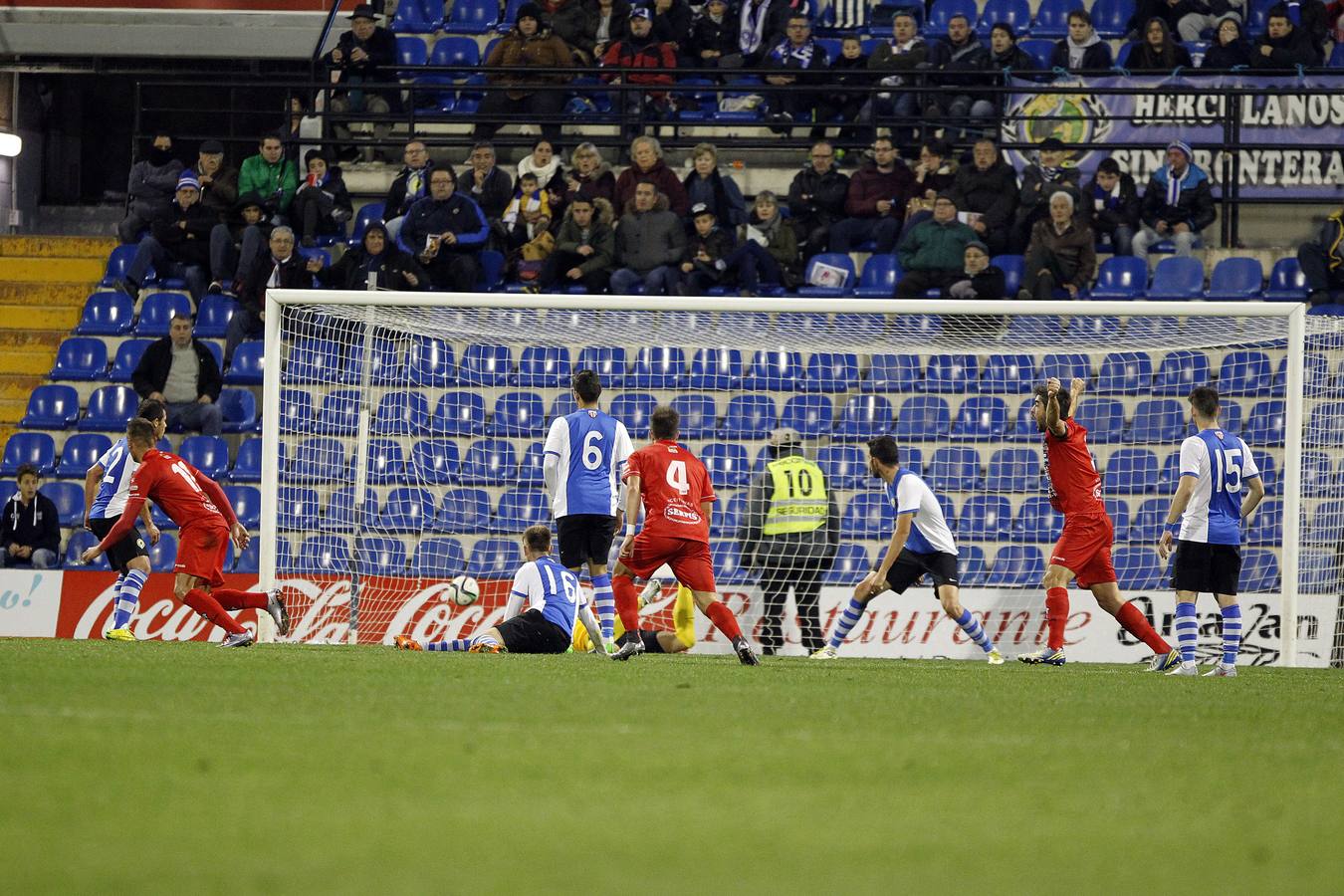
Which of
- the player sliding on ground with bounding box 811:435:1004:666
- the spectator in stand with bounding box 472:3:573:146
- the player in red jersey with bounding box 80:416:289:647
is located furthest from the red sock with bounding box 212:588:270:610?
the spectator in stand with bounding box 472:3:573:146

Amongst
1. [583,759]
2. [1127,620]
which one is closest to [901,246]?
[1127,620]

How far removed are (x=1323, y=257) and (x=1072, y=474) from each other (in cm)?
607

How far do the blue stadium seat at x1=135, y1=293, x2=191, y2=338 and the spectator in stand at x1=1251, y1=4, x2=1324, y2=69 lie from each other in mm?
11767

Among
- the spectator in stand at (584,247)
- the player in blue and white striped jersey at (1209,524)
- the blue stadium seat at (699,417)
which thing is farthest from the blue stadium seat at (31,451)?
the player in blue and white striped jersey at (1209,524)

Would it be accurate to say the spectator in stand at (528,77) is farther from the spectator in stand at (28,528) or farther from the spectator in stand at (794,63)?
the spectator in stand at (28,528)

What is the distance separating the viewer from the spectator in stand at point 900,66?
19.2m

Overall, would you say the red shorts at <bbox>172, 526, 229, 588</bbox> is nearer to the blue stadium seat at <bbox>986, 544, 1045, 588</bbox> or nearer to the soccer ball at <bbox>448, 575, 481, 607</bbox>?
the soccer ball at <bbox>448, 575, 481, 607</bbox>

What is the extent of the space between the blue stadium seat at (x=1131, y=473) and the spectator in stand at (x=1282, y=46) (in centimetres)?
571

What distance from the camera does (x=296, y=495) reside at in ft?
49.5

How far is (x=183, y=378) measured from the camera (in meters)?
17.0

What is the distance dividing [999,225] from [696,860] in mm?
14351

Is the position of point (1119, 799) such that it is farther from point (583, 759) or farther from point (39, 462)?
point (39, 462)

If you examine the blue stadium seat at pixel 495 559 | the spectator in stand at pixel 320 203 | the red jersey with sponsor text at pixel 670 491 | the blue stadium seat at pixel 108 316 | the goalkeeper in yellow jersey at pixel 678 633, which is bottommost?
the goalkeeper in yellow jersey at pixel 678 633

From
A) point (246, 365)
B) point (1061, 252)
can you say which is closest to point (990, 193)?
point (1061, 252)
